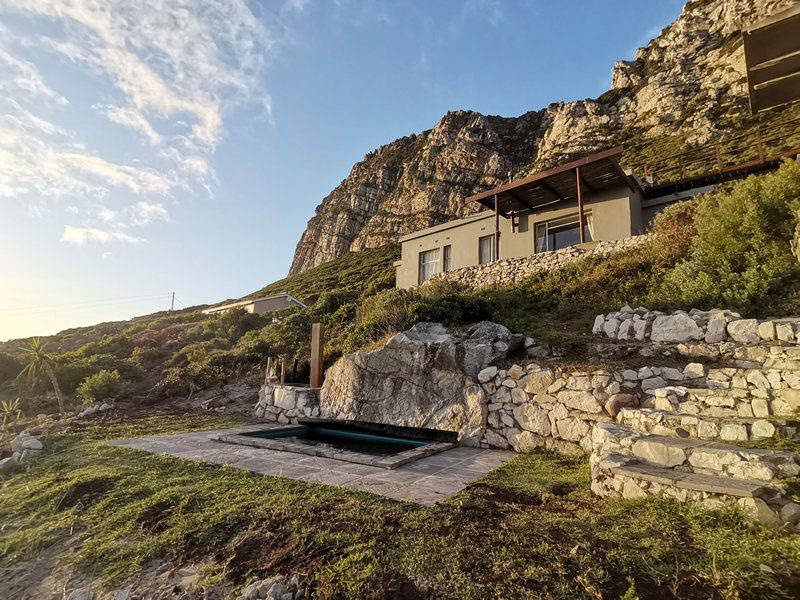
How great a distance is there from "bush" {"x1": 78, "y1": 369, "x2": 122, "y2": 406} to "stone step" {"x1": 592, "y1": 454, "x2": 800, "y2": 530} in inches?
630

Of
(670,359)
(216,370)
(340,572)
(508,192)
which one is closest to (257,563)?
(340,572)

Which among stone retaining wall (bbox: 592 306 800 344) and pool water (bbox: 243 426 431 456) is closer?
stone retaining wall (bbox: 592 306 800 344)

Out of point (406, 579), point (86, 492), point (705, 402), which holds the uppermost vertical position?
point (705, 402)

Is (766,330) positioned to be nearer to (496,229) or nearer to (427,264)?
(496,229)

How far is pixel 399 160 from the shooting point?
68.2 m

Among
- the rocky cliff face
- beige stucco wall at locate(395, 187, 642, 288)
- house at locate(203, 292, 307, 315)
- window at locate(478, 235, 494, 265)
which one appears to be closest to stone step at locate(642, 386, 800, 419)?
beige stucco wall at locate(395, 187, 642, 288)

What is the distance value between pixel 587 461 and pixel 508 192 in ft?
39.4

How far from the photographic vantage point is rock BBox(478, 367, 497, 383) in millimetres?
7844

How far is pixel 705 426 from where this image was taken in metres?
4.68

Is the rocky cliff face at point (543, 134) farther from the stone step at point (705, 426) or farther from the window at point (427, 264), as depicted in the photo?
the stone step at point (705, 426)

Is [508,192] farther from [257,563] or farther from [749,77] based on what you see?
[257,563]

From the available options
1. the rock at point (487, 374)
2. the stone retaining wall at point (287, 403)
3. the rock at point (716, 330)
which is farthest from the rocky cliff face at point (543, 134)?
the stone retaining wall at point (287, 403)

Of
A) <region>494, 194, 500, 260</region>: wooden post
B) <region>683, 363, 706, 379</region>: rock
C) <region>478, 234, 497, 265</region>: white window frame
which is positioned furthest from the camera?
<region>478, 234, 497, 265</region>: white window frame

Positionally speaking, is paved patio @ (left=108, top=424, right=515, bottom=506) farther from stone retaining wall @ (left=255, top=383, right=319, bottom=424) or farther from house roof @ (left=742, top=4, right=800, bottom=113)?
house roof @ (left=742, top=4, right=800, bottom=113)
